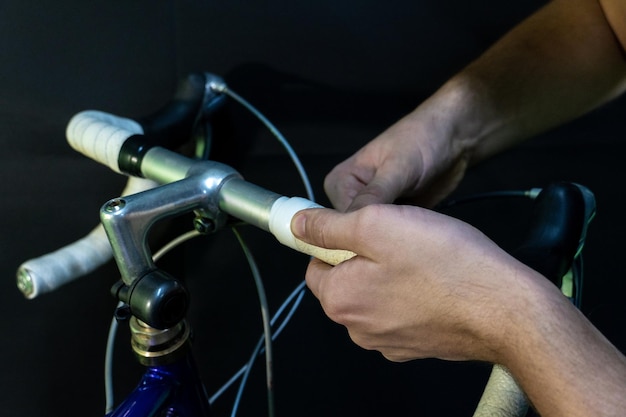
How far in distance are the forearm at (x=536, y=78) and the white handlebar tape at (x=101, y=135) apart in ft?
1.19

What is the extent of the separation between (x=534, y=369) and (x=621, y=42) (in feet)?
1.71

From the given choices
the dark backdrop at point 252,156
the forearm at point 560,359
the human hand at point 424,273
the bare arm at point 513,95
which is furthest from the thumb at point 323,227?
the dark backdrop at point 252,156

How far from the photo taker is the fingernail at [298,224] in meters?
0.44

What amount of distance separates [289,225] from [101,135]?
0.92 ft

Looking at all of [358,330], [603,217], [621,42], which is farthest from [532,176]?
[358,330]

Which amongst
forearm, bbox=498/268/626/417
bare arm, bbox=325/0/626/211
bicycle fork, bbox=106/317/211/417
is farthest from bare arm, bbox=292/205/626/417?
bare arm, bbox=325/0/626/211

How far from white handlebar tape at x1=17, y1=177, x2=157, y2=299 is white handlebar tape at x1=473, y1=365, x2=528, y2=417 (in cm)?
43

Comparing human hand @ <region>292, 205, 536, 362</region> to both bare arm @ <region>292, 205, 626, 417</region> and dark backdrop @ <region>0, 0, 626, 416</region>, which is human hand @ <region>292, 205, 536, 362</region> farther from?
dark backdrop @ <region>0, 0, 626, 416</region>

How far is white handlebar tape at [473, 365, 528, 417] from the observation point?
0.44 meters

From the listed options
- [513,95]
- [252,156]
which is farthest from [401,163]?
[252,156]

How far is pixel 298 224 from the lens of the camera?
45cm

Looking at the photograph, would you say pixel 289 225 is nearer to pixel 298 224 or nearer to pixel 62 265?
pixel 298 224

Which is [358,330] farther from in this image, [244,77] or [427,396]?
[244,77]

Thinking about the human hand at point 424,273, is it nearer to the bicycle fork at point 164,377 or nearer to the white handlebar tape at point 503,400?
the white handlebar tape at point 503,400
